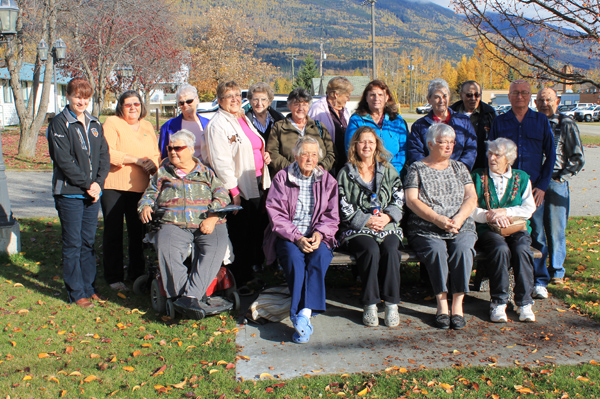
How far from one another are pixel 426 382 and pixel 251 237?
8.74ft

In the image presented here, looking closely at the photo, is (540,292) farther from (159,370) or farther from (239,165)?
(159,370)

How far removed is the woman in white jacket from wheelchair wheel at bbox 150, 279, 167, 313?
96 cm

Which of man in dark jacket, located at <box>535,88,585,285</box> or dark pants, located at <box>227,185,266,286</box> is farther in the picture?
dark pants, located at <box>227,185,266,286</box>

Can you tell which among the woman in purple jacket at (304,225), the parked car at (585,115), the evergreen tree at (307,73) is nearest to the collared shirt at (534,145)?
the woman in purple jacket at (304,225)

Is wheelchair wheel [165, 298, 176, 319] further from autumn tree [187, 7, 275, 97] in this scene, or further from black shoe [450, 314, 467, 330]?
autumn tree [187, 7, 275, 97]

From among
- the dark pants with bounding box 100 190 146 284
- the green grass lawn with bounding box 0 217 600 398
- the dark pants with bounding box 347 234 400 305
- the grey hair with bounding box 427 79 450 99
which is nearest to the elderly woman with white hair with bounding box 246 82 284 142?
the dark pants with bounding box 100 190 146 284

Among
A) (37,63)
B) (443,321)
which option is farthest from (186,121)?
(37,63)

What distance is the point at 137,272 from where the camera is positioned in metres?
5.88

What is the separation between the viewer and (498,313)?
15.4 ft

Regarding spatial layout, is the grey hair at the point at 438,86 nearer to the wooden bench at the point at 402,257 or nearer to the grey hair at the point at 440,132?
the grey hair at the point at 440,132

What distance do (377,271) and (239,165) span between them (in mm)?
1819

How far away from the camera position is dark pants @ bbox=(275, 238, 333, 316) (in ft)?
14.8

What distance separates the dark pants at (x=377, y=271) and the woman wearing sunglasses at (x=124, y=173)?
2.38 metres

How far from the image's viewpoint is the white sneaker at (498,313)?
4.68m
